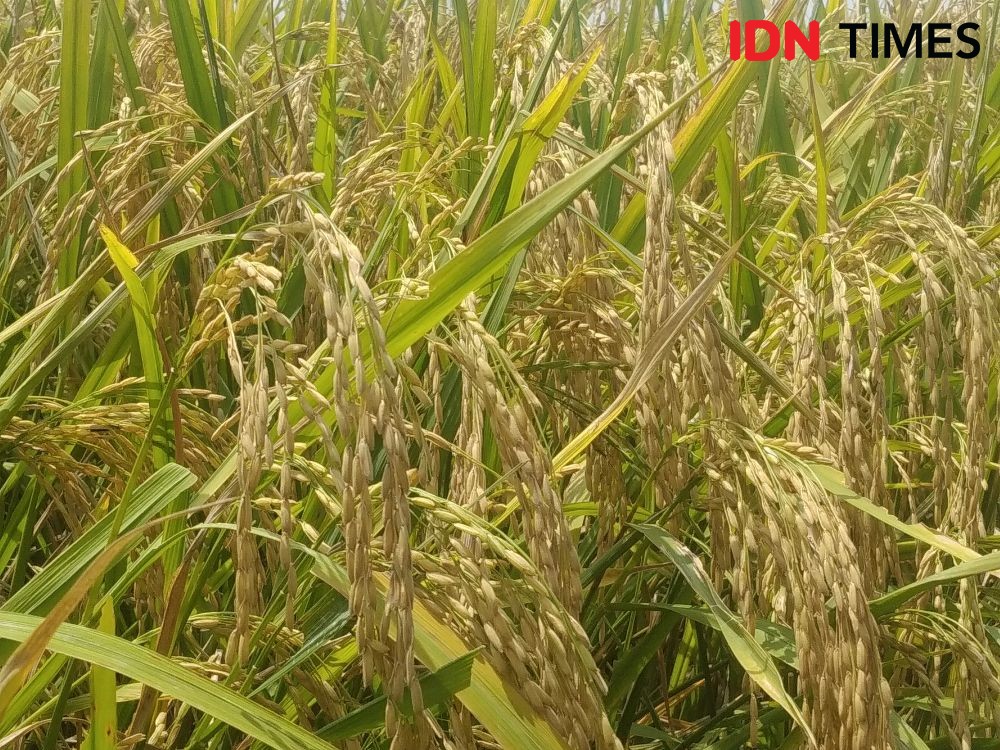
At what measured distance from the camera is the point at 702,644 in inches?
57.1

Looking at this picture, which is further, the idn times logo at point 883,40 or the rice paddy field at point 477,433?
the idn times logo at point 883,40

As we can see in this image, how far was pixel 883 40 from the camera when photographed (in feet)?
9.32

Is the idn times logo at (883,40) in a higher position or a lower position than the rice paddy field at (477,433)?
higher

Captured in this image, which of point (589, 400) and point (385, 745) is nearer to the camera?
point (385, 745)

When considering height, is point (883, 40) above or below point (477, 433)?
above

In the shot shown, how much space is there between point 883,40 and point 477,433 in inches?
91.8

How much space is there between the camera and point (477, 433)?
38.5 inches

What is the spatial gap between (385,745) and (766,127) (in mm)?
1203

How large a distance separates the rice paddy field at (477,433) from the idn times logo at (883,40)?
0.14 meters

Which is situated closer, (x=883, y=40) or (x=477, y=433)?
(x=477, y=433)

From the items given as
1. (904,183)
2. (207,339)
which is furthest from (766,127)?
(207,339)

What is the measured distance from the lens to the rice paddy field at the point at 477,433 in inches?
33.8

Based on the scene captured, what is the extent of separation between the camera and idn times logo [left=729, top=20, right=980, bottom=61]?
1860 millimetres

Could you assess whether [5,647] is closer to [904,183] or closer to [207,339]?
[207,339]
